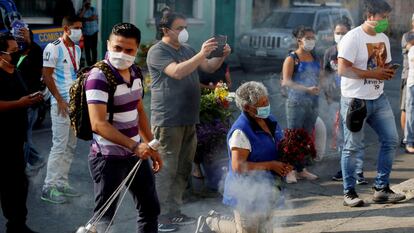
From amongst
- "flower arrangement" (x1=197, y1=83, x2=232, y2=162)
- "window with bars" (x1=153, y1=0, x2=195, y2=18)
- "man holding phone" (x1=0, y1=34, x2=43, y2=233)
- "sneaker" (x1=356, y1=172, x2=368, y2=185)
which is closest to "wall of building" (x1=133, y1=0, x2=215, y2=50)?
"window with bars" (x1=153, y1=0, x2=195, y2=18)

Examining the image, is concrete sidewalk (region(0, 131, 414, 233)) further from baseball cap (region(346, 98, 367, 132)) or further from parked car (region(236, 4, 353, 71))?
parked car (region(236, 4, 353, 71))

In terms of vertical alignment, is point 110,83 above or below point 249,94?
above

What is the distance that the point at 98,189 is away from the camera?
16.8 ft

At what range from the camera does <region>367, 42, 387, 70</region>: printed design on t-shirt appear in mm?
6816

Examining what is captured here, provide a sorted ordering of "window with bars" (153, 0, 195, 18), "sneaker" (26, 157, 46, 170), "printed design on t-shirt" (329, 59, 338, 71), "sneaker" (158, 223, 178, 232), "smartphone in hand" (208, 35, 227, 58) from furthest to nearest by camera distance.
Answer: "window with bars" (153, 0, 195, 18) < "printed design on t-shirt" (329, 59, 338, 71) < "sneaker" (26, 157, 46, 170) < "sneaker" (158, 223, 178, 232) < "smartphone in hand" (208, 35, 227, 58)

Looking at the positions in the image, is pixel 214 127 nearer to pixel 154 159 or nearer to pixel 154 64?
pixel 154 64

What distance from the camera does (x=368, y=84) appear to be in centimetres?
681

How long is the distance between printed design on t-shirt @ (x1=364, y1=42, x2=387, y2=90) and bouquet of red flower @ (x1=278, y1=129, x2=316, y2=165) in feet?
2.44

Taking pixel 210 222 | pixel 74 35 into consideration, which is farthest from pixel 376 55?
pixel 74 35

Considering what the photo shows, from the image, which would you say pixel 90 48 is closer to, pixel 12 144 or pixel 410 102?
pixel 410 102

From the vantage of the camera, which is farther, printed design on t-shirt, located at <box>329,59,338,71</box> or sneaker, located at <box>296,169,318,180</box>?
printed design on t-shirt, located at <box>329,59,338,71</box>

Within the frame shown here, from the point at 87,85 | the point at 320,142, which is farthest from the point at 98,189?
the point at 320,142

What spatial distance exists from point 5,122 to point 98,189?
3.80ft

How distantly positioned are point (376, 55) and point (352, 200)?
1306 mm
